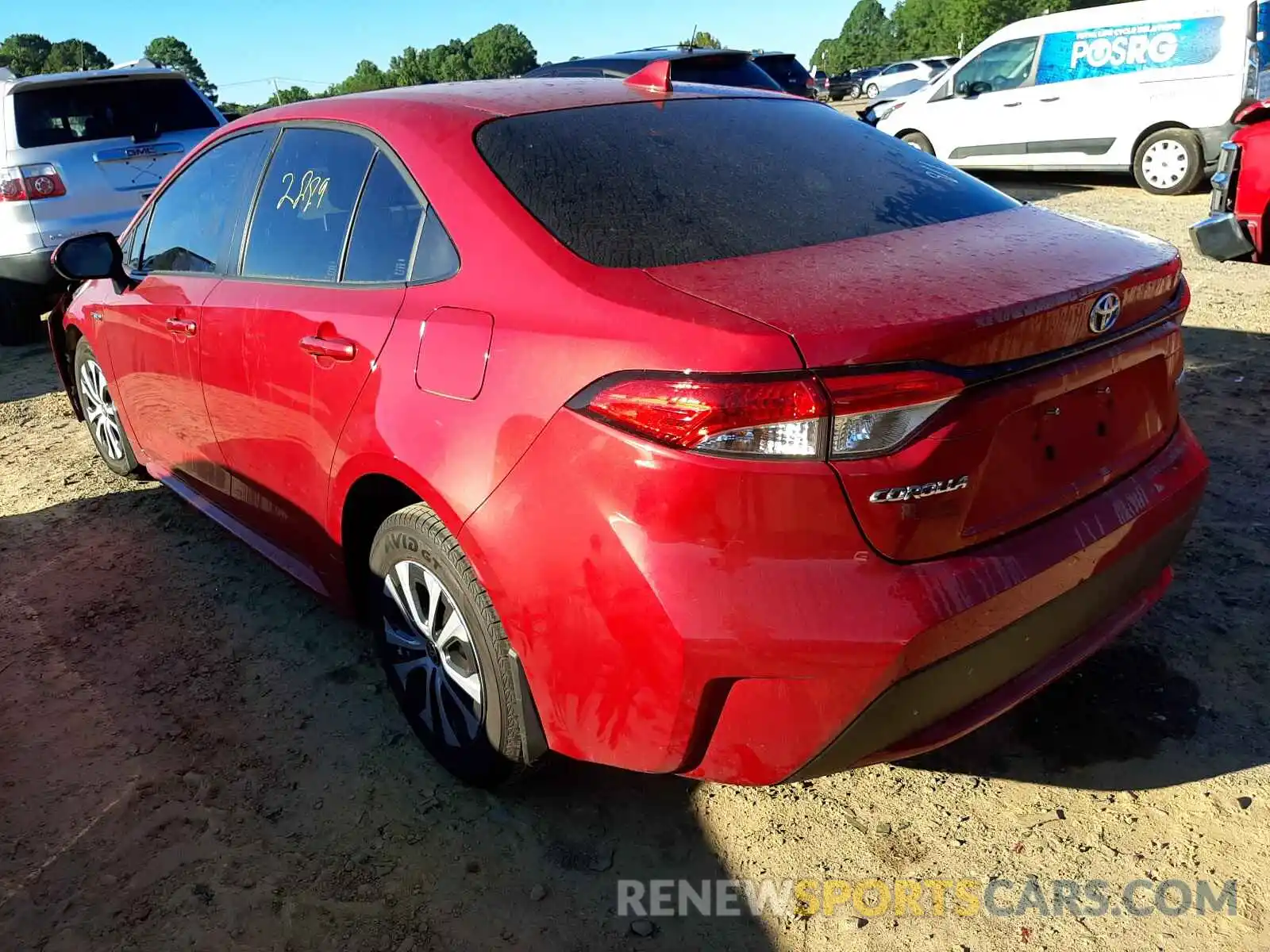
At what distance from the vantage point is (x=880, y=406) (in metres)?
1.68

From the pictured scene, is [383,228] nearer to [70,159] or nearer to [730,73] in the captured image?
[70,159]

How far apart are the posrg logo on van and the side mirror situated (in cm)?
961

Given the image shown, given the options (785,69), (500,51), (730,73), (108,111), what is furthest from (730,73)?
(500,51)

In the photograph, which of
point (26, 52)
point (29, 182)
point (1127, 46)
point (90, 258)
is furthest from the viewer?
point (26, 52)

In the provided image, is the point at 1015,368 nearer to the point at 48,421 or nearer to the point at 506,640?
the point at 506,640

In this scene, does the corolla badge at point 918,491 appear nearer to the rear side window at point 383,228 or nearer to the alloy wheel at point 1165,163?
the rear side window at point 383,228

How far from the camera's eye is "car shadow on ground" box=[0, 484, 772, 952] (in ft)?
6.97

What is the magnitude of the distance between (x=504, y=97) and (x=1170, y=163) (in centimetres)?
921

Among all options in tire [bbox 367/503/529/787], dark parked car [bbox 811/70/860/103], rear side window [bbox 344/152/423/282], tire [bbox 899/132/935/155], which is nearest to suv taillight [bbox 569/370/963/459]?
tire [bbox 367/503/529/787]

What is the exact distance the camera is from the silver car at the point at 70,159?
6.71 metres

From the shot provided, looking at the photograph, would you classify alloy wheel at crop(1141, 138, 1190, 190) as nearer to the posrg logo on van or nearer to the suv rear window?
the posrg logo on van

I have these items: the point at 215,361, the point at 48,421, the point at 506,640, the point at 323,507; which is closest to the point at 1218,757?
the point at 506,640

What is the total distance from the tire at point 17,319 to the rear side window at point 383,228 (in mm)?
5762

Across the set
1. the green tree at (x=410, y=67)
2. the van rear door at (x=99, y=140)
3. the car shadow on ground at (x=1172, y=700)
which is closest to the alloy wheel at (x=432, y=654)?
the car shadow on ground at (x=1172, y=700)
